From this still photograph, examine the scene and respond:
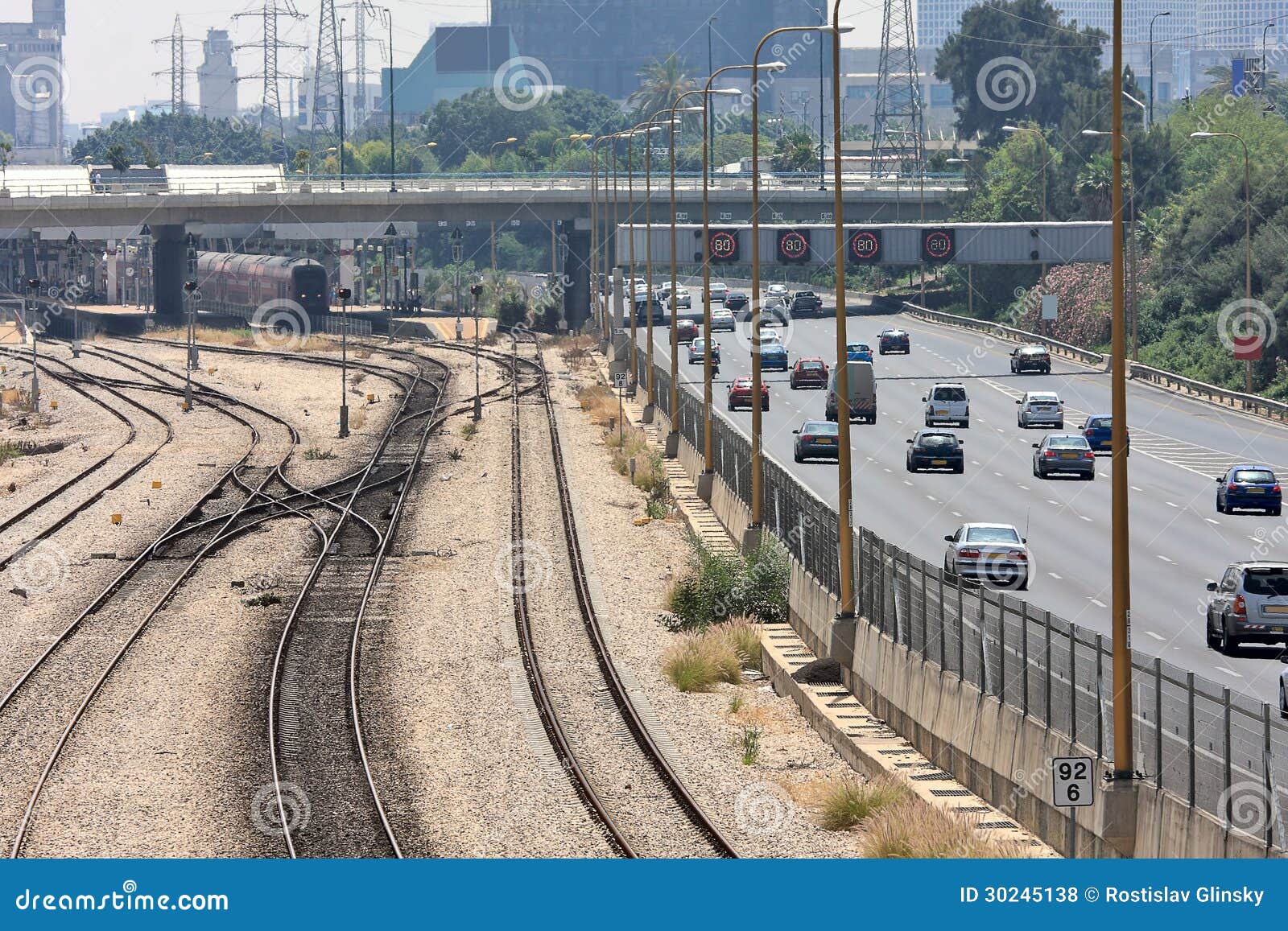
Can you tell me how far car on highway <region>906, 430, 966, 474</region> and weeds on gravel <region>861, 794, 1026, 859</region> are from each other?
35638 millimetres

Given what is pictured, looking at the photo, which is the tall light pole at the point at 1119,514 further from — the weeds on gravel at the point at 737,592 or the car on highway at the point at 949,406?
the car on highway at the point at 949,406

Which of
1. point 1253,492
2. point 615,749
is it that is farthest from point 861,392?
point 615,749

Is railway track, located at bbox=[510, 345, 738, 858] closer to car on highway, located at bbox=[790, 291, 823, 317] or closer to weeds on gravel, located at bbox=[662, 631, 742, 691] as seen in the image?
weeds on gravel, located at bbox=[662, 631, 742, 691]

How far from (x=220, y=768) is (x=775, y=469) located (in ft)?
53.9

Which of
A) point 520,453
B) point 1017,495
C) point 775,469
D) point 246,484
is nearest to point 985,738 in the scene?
point 775,469

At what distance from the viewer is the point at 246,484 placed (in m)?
57.6

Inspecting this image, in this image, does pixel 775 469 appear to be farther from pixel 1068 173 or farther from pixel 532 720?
pixel 1068 173

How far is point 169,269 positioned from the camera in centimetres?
13012

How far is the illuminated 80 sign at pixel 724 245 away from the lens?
391 ft

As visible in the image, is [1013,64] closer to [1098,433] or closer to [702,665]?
[1098,433]

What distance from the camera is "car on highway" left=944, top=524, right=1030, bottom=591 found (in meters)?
36.8

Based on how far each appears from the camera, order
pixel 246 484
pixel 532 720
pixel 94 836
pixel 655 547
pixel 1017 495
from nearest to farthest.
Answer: pixel 94 836
pixel 532 720
pixel 655 547
pixel 1017 495
pixel 246 484

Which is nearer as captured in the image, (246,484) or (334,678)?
(334,678)

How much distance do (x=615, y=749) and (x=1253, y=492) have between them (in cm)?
2596
